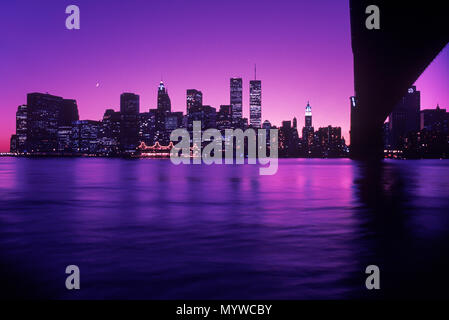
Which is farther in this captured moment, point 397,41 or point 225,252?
point 397,41

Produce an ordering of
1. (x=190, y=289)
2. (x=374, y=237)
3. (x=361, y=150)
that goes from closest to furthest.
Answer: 1. (x=190, y=289)
2. (x=374, y=237)
3. (x=361, y=150)

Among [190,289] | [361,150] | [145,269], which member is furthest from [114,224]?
[361,150]

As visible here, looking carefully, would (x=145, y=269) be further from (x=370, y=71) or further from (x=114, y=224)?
(x=370, y=71)

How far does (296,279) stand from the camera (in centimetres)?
835

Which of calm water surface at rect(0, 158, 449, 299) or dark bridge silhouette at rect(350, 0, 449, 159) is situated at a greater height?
dark bridge silhouette at rect(350, 0, 449, 159)

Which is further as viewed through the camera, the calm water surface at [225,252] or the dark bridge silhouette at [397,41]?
the dark bridge silhouette at [397,41]

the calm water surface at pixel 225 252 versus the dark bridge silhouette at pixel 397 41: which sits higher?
the dark bridge silhouette at pixel 397 41

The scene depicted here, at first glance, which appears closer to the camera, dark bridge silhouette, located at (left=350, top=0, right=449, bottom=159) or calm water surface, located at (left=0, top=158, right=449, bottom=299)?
calm water surface, located at (left=0, top=158, right=449, bottom=299)

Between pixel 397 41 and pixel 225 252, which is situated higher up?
pixel 397 41

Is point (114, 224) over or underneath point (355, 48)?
underneath

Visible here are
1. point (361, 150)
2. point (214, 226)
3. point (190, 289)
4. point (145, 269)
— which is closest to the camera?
point (190, 289)
